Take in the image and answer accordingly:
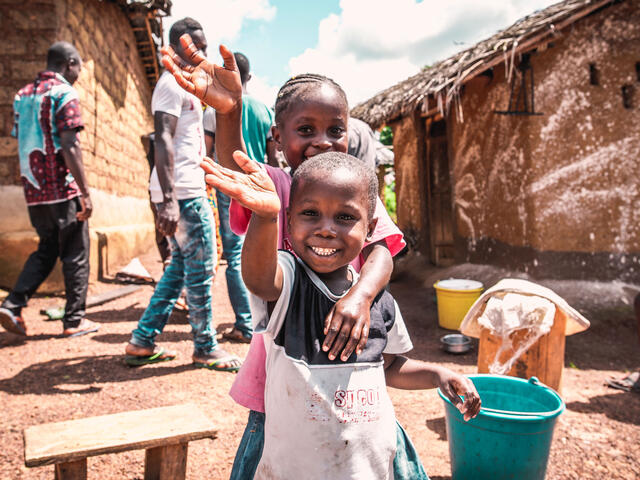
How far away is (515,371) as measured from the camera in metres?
2.83

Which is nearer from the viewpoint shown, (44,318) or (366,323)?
(366,323)

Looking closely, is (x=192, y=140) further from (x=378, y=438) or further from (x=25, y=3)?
(x=25, y=3)

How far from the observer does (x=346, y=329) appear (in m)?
1.09

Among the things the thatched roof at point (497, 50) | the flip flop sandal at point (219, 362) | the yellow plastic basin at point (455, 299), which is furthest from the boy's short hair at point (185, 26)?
the yellow plastic basin at point (455, 299)

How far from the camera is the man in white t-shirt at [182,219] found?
2836mm

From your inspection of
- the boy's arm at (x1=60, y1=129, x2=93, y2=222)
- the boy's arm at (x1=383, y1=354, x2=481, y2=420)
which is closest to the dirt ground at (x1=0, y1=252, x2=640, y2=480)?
the boy's arm at (x1=383, y1=354, x2=481, y2=420)

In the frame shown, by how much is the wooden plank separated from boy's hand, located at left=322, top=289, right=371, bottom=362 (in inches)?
32.4

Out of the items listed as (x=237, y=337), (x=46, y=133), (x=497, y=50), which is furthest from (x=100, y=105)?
(x=497, y=50)

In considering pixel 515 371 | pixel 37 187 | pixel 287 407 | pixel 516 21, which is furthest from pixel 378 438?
pixel 516 21

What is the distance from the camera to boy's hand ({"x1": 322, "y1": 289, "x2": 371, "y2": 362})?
1087 mm

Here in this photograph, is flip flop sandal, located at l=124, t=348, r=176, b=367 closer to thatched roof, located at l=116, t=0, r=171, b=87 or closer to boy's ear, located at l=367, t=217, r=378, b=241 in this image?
boy's ear, located at l=367, t=217, r=378, b=241

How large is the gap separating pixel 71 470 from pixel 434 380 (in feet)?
4.16

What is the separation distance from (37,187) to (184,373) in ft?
6.27

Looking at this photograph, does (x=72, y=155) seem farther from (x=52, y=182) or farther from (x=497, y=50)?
(x=497, y=50)
